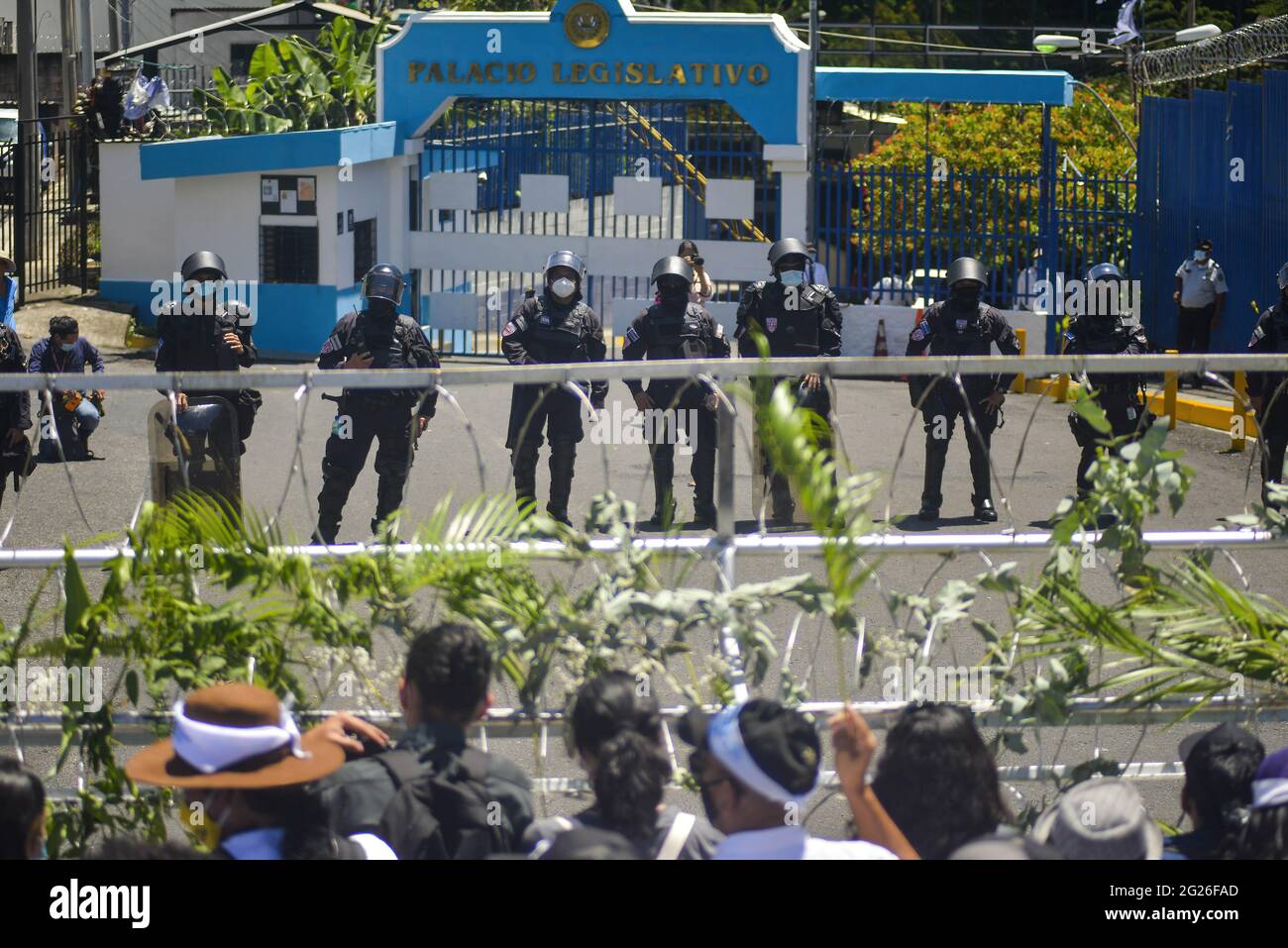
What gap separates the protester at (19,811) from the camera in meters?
3.56

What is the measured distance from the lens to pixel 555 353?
34.3ft

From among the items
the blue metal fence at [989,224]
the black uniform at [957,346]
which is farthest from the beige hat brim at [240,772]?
the blue metal fence at [989,224]

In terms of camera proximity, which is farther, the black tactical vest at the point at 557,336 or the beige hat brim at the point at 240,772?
the black tactical vest at the point at 557,336

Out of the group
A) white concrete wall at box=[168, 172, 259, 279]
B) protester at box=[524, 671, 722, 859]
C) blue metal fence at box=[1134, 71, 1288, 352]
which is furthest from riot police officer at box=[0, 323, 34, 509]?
blue metal fence at box=[1134, 71, 1288, 352]

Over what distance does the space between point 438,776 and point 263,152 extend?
51.4 ft

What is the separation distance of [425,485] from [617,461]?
1.86 meters

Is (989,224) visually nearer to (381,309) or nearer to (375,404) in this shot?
(381,309)

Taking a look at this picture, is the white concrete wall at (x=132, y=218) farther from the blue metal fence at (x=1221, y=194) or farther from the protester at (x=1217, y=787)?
the protester at (x=1217, y=787)

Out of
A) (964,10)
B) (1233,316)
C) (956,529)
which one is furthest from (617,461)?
(964,10)

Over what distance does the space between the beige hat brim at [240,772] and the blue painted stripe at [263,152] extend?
48.3 feet

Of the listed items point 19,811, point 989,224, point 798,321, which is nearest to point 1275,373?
point 798,321

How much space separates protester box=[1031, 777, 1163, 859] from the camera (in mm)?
3756

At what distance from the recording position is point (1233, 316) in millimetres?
16969
